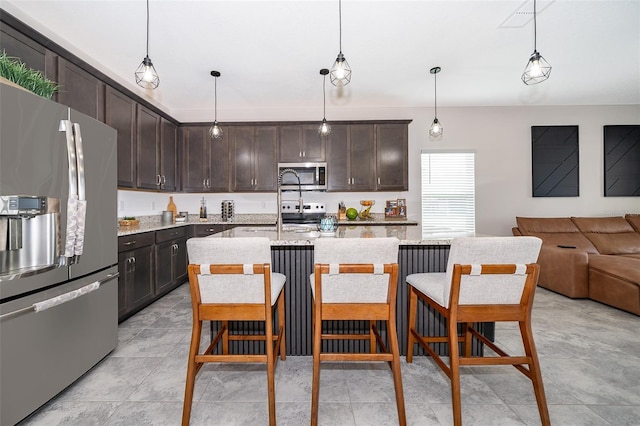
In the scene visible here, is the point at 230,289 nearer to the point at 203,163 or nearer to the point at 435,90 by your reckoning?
the point at 203,163

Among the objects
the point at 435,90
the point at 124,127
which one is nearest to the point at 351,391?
the point at 124,127

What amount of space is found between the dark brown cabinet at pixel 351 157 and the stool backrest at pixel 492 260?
3.02m

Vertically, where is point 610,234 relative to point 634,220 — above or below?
below

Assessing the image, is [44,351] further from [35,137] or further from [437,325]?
[437,325]

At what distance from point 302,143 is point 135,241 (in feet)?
8.60

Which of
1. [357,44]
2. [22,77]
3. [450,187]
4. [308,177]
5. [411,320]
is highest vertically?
[357,44]

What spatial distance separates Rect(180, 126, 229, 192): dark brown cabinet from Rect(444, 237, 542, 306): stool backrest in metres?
3.83

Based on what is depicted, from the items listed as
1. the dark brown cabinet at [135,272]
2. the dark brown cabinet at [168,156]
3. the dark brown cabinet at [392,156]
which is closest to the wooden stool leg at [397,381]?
the dark brown cabinet at [135,272]

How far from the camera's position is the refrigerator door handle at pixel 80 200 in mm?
1646

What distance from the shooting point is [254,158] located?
4.45 metres

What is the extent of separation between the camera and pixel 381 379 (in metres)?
1.83

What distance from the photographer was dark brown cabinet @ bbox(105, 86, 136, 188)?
2.88 meters

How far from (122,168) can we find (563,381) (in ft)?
13.9

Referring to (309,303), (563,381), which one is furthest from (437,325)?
(309,303)
